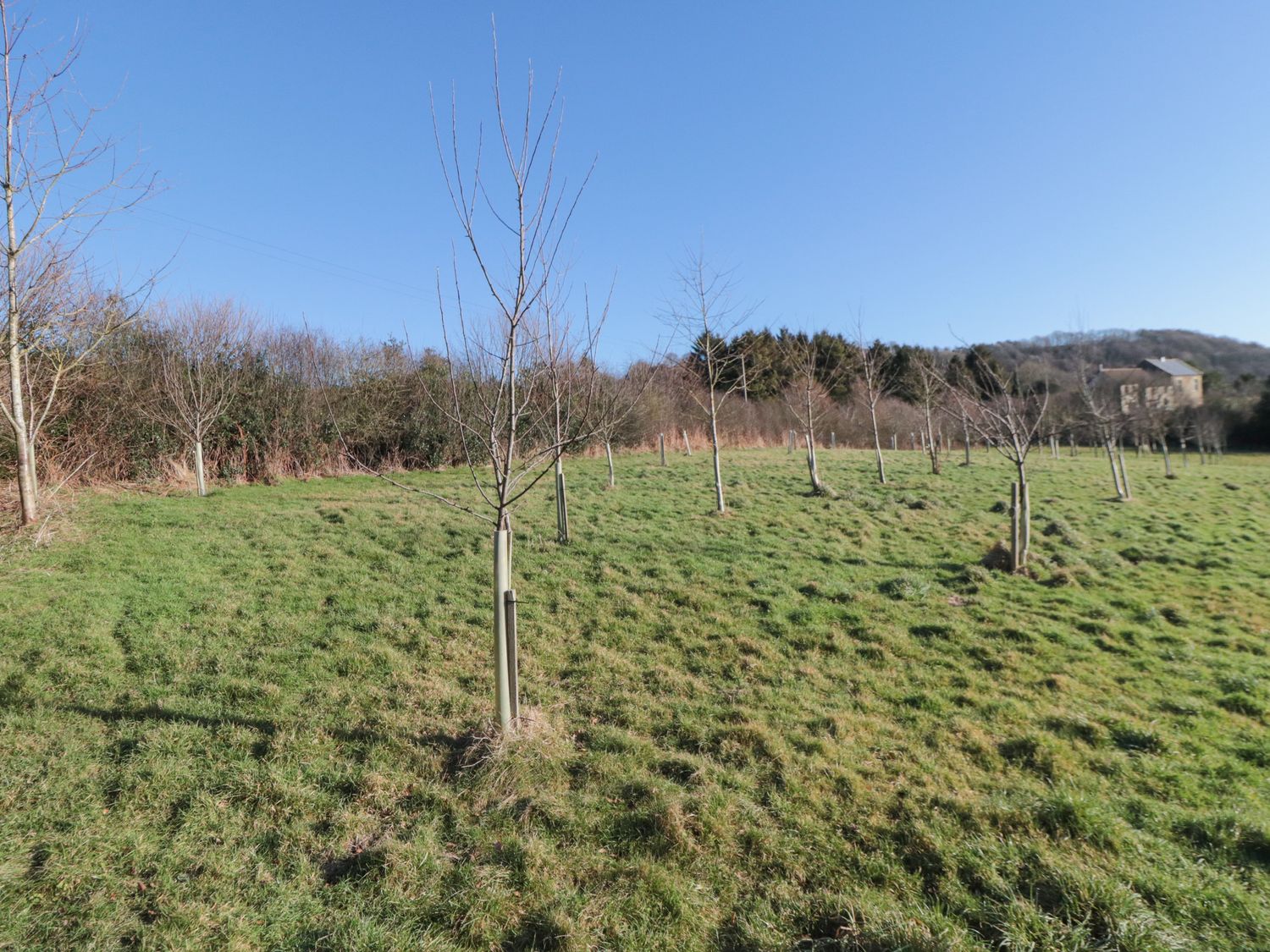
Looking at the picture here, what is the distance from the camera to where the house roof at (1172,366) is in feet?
154

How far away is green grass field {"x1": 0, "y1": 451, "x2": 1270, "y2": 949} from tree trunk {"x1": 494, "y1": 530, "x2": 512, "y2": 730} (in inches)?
9.6

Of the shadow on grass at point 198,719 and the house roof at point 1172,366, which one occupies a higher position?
the house roof at point 1172,366

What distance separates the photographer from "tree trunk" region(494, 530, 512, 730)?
12.2 ft

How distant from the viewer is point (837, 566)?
8.05 m

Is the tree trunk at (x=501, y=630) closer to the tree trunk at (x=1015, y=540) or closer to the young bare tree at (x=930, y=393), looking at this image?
the tree trunk at (x=1015, y=540)

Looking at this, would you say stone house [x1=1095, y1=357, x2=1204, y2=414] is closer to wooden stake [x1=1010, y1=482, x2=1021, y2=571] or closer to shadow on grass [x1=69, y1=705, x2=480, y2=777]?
wooden stake [x1=1010, y1=482, x2=1021, y2=571]

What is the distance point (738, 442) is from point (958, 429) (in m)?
14.1

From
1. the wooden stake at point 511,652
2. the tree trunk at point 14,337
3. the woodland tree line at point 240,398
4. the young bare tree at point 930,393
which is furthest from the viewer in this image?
the young bare tree at point 930,393

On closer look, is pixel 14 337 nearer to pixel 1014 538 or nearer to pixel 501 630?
pixel 501 630

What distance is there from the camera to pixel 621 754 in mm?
3787

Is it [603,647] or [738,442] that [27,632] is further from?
[738,442]

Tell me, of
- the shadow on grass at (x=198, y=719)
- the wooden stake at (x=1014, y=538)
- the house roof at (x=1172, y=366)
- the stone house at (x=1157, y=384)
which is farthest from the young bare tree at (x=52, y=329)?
the house roof at (x=1172, y=366)

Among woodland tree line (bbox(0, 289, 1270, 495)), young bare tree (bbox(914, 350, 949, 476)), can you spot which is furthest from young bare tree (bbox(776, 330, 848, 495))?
young bare tree (bbox(914, 350, 949, 476))

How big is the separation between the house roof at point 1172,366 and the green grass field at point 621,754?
173 ft
